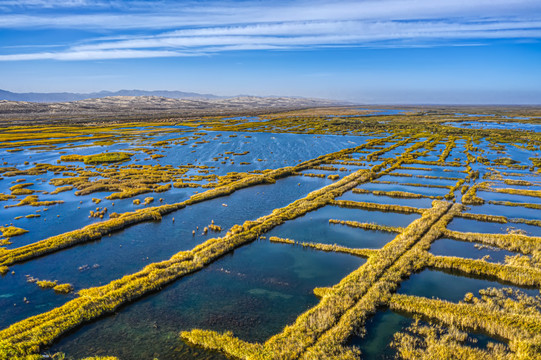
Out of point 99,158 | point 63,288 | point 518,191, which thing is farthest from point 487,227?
point 99,158

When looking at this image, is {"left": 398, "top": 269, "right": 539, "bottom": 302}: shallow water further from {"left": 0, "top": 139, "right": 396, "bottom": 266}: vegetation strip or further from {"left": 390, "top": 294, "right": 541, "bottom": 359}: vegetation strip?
{"left": 0, "top": 139, "right": 396, "bottom": 266}: vegetation strip

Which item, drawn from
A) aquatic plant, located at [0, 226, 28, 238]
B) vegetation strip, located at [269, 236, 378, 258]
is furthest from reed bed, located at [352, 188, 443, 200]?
aquatic plant, located at [0, 226, 28, 238]

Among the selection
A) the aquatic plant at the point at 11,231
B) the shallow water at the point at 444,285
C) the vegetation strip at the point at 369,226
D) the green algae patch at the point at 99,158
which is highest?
the green algae patch at the point at 99,158

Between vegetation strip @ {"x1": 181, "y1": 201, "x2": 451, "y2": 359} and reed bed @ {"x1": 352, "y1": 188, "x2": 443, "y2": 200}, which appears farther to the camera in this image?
reed bed @ {"x1": 352, "y1": 188, "x2": 443, "y2": 200}

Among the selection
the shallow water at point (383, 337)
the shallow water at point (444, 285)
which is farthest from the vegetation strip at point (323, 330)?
the shallow water at point (444, 285)

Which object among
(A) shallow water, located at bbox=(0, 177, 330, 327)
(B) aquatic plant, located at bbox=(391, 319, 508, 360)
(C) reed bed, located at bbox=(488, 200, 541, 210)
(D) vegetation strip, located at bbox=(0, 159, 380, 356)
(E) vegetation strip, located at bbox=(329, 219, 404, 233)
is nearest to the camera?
(B) aquatic plant, located at bbox=(391, 319, 508, 360)

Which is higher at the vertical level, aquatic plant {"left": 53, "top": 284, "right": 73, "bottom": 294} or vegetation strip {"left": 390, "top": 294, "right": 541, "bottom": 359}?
vegetation strip {"left": 390, "top": 294, "right": 541, "bottom": 359}

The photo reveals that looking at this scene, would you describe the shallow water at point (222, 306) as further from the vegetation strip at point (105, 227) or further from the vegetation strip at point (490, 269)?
the vegetation strip at point (105, 227)

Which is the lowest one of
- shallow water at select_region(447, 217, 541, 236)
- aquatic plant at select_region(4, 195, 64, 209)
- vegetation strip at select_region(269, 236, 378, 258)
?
vegetation strip at select_region(269, 236, 378, 258)

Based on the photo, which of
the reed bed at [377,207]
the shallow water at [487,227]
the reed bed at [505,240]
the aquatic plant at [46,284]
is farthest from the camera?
the reed bed at [377,207]

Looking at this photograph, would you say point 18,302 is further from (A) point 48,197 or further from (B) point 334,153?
(B) point 334,153
